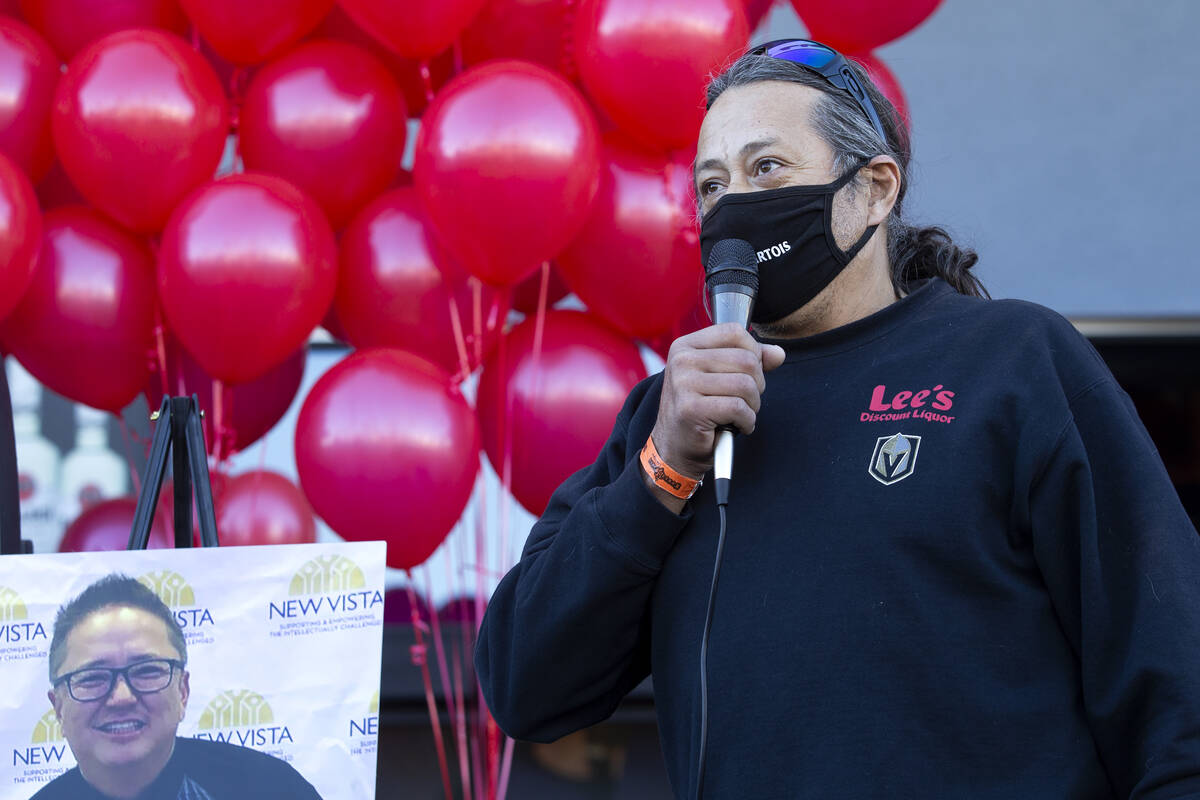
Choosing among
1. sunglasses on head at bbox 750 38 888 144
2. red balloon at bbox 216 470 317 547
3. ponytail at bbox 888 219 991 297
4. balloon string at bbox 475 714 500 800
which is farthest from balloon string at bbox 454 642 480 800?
sunglasses on head at bbox 750 38 888 144

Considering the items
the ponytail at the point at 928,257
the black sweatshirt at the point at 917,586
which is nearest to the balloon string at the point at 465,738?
the black sweatshirt at the point at 917,586

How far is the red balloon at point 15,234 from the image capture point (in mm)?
2184

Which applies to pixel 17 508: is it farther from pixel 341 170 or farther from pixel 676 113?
pixel 676 113

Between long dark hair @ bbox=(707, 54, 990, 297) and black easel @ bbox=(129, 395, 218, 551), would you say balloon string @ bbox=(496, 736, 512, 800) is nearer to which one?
black easel @ bbox=(129, 395, 218, 551)

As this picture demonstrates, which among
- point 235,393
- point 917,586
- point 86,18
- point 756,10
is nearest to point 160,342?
point 235,393

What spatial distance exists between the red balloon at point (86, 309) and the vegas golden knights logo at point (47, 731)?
1148 mm

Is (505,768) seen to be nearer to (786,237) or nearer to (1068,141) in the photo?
(786,237)

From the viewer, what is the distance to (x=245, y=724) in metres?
1.46

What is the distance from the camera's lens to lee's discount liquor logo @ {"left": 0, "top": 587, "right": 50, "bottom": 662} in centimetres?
147

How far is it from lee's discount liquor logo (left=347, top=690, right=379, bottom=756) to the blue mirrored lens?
935 millimetres

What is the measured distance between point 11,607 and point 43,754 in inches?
7.4

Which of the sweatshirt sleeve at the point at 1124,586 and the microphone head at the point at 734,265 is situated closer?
the sweatshirt sleeve at the point at 1124,586

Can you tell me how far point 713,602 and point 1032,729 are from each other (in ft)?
1.01

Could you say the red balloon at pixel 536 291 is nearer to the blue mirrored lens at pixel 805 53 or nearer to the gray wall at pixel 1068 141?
the blue mirrored lens at pixel 805 53
